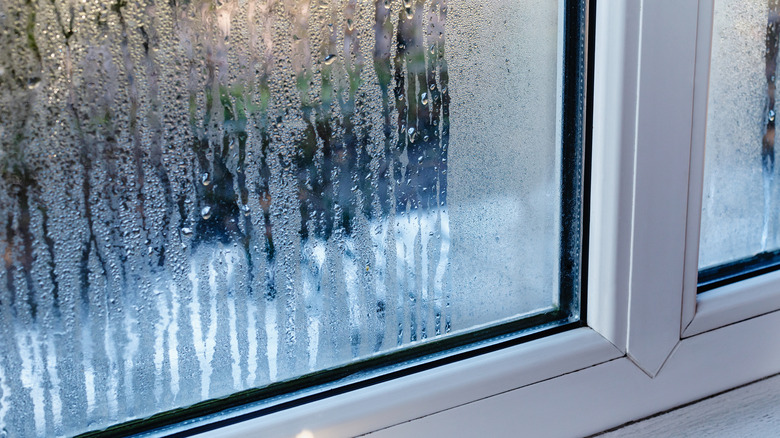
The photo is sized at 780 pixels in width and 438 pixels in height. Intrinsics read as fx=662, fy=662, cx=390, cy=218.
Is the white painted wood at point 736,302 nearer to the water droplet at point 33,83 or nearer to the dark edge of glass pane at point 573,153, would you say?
the dark edge of glass pane at point 573,153

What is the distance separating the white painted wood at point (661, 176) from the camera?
0.62 m

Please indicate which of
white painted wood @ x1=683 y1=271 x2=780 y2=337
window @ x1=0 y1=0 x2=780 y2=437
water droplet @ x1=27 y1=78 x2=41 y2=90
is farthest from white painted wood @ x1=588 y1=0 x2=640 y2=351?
water droplet @ x1=27 y1=78 x2=41 y2=90

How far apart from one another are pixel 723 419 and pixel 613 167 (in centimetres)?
30

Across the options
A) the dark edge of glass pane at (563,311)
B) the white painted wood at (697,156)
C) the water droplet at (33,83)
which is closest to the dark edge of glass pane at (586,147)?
the dark edge of glass pane at (563,311)

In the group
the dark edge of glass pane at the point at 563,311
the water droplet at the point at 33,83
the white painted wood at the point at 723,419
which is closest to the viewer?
the water droplet at the point at 33,83

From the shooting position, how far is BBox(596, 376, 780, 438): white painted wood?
2.19ft

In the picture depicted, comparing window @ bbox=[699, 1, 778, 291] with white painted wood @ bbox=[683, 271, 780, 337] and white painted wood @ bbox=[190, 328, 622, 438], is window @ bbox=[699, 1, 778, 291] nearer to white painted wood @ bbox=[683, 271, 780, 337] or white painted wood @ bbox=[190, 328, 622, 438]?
white painted wood @ bbox=[683, 271, 780, 337]

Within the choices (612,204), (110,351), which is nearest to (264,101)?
(110,351)

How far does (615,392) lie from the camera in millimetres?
670

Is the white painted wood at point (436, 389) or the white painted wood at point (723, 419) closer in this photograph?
the white painted wood at point (436, 389)

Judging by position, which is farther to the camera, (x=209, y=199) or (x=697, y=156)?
(x=697, y=156)

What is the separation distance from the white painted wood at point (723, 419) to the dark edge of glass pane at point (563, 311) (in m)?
0.12

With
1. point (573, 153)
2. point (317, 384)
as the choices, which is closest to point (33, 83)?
point (317, 384)

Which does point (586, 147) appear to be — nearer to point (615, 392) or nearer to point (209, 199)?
point (615, 392)
